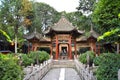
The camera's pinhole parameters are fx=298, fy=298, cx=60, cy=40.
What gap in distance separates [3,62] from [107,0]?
3.45 meters

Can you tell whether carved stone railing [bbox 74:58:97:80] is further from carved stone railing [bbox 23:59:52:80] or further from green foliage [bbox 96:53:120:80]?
carved stone railing [bbox 23:59:52:80]

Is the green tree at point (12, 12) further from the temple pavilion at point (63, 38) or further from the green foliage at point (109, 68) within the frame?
the green foliage at point (109, 68)

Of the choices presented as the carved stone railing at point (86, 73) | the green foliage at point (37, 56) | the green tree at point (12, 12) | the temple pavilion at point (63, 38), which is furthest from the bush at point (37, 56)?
the carved stone railing at point (86, 73)

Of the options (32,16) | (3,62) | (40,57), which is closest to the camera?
(3,62)

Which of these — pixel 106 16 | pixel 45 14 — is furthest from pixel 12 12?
pixel 106 16

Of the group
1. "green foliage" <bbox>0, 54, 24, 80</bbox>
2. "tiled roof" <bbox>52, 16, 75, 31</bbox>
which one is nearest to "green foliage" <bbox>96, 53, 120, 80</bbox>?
"green foliage" <bbox>0, 54, 24, 80</bbox>

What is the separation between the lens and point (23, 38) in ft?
129

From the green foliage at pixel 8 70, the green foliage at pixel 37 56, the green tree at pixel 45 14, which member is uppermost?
the green tree at pixel 45 14

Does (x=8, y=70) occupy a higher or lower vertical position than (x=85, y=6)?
lower

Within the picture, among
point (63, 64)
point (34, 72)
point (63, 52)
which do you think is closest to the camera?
point (34, 72)

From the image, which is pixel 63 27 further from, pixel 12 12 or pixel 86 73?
pixel 86 73

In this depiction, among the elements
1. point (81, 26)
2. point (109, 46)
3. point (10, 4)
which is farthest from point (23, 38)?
point (109, 46)

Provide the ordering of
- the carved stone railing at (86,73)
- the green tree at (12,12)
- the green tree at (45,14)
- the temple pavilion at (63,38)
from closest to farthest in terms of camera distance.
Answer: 1. the carved stone railing at (86,73)
2. the temple pavilion at (63,38)
3. the green tree at (12,12)
4. the green tree at (45,14)

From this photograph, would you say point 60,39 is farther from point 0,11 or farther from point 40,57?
point 0,11
